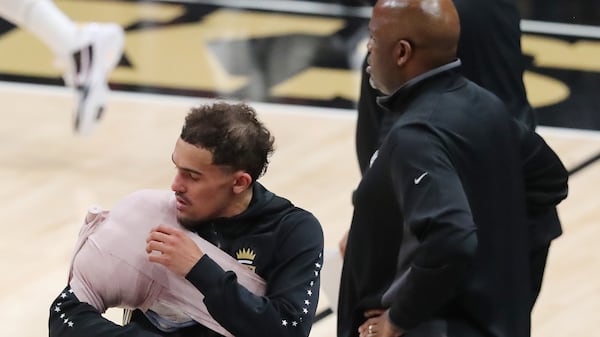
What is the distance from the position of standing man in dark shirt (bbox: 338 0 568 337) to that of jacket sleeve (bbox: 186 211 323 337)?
0.10m

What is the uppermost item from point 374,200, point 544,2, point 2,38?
point 374,200

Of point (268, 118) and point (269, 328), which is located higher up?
point (269, 328)

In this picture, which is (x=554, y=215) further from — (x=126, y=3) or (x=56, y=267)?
(x=126, y=3)

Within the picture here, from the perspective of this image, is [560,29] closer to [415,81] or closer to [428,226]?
[415,81]

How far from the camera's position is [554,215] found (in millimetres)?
3799

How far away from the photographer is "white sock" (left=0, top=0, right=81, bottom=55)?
6.63m

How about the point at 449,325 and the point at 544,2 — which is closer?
the point at 449,325

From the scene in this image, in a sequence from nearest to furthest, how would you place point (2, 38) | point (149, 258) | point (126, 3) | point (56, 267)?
1. point (149, 258)
2. point (56, 267)
3. point (2, 38)
4. point (126, 3)

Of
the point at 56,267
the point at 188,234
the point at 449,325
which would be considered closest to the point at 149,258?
the point at 188,234

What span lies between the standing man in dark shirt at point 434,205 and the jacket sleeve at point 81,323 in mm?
501

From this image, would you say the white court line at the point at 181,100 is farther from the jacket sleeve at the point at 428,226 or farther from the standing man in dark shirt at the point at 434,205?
the jacket sleeve at the point at 428,226

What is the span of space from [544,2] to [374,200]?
598 centimetres

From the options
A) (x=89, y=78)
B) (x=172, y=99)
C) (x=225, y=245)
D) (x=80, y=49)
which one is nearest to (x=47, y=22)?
(x=80, y=49)

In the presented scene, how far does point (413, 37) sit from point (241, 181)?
1.58 feet
